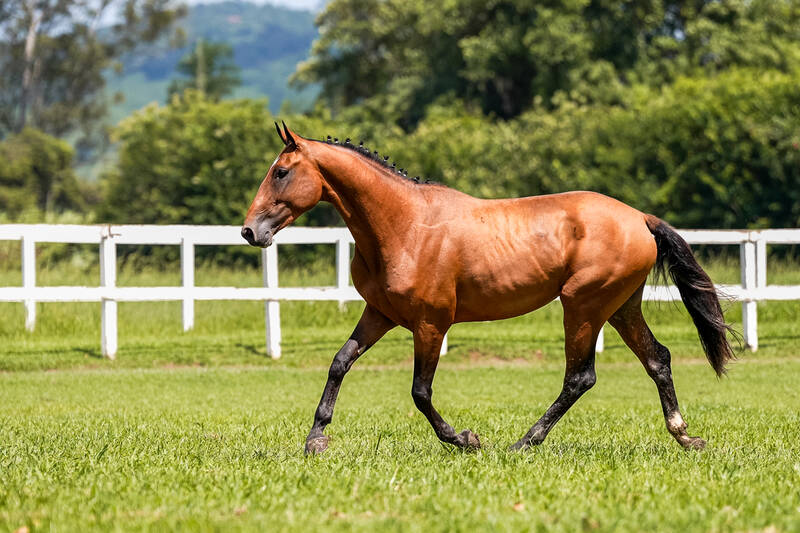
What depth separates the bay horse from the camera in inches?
278

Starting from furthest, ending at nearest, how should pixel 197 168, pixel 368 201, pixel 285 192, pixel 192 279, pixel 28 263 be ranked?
pixel 197 168 → pixel 192 279 → pixel 28 263 → pixel 368 201 → pixel 285 192

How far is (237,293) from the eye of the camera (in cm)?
1468

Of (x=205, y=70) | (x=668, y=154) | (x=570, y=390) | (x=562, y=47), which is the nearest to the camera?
(x=570, y=390)

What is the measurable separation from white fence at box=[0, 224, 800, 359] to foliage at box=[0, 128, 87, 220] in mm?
34307

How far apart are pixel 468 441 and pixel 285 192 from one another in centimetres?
194

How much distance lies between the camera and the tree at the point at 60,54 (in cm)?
5662

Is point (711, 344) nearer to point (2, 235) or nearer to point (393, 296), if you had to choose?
point (393, 296)

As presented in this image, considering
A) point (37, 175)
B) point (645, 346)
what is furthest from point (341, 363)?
point (37, 175)

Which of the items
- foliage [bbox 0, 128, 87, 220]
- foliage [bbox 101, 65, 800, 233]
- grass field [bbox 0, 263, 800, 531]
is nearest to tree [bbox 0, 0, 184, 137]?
foliage [bbox 0, 128, 87, 220]

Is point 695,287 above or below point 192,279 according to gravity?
above

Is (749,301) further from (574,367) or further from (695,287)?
(574,367)

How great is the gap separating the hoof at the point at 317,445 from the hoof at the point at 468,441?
2.79 ft

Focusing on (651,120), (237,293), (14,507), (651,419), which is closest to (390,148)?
(651,120)

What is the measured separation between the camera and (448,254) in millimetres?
7121
